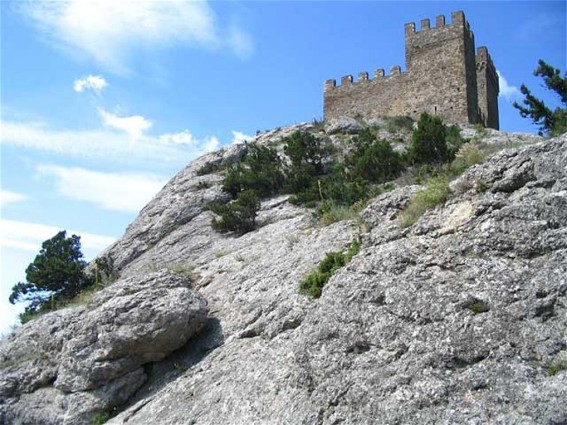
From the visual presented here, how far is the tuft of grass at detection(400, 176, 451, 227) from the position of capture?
1070cm

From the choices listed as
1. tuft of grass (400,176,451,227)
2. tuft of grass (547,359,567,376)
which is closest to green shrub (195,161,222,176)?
tuft of grass (400,176,451,227)

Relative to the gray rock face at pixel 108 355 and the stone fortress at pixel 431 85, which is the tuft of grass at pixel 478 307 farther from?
the stone fortress at pixel 431 85

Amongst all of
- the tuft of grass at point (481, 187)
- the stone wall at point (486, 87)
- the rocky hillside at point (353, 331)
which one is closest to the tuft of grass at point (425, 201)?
the rocky hillside at point (353, 331)

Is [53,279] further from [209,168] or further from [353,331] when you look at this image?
[353,331]

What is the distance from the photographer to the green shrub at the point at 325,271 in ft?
37.2

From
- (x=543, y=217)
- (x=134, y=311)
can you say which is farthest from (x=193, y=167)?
(x=543, y=217)

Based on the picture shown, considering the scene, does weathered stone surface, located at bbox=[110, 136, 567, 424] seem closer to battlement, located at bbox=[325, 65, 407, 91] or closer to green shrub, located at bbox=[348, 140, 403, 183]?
green shrub, located at bbox=[348, 140, 403, 183]

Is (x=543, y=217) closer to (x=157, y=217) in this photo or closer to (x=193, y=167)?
(x=157, y=217)

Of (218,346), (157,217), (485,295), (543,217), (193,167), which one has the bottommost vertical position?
(218,346)

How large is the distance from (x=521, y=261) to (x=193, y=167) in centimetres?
1930

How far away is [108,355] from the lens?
12.0 m

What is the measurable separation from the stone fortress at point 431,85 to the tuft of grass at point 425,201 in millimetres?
20241

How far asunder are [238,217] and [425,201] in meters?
9.13

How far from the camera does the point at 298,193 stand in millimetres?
20781
